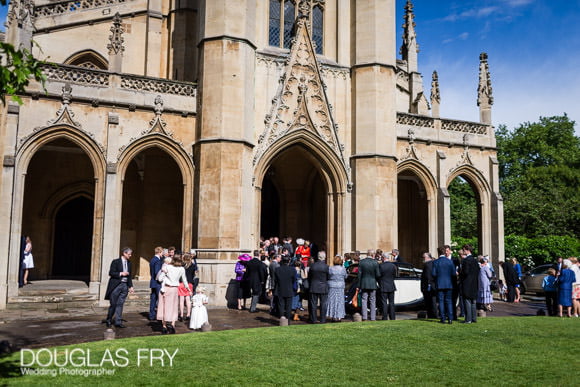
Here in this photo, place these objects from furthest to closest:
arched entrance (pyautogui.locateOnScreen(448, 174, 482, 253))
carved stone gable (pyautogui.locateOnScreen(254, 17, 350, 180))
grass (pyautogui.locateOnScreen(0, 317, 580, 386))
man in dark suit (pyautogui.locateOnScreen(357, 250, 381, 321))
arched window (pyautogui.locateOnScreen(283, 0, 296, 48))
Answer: arched entrance (pyautogui.locateOnScreen(448, 174, 482, 253)) → arched window (pyautogui.locateOnScreen(283, 0, 296, 48)) → carved stone gable (pyautogui.locateOnScreen(254, 17, 350, 180)) → man in dark suit (pyautogui.locateOnScreen(357, 250, 381, 321)) → grass (pyautogui.locateOnScreen(0, 317, 580, 386))

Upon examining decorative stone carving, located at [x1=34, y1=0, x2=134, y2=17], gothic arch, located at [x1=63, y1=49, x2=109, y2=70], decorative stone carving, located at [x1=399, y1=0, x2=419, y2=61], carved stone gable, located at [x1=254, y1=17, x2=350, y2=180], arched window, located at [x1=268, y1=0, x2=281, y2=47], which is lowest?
carved stone gable, located at [x1=254, y1=17, x2=350, y2=180]

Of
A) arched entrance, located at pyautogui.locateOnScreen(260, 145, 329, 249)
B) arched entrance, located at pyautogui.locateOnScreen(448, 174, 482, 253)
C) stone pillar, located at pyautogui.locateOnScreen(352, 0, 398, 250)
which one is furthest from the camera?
arched entrance, located at pyautogui.locateOnScreen(448, 174, 482, 253)

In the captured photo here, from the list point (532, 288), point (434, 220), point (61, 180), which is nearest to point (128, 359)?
point (61, 180)

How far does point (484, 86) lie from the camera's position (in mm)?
22719

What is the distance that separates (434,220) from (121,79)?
12917 mm

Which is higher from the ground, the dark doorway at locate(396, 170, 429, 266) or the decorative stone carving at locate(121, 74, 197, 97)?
the decorative stone carving at locate(121, 74, 197, 97)

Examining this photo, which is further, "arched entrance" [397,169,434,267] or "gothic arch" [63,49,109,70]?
"arched entrance" [397,169,434,267]

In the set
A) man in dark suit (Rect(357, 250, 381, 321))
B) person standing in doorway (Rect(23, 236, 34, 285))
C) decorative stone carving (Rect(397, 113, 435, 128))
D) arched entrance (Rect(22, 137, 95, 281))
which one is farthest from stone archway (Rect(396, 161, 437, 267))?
person standing in doorway (Rect(23, 236, 34, 285))

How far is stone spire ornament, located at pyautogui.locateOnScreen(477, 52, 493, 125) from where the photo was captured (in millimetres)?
22500

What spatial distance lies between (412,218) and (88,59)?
15260mm

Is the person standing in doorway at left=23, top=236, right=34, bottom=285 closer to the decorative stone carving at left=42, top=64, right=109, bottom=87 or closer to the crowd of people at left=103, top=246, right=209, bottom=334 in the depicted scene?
the decorative stone carving at left=42, top=64, right=109, bottom=87

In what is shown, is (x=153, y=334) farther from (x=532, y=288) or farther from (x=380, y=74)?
(x=532, y=288)

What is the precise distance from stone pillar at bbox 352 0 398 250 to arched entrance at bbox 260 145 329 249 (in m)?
3.11

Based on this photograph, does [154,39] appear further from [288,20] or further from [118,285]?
[118,285]
